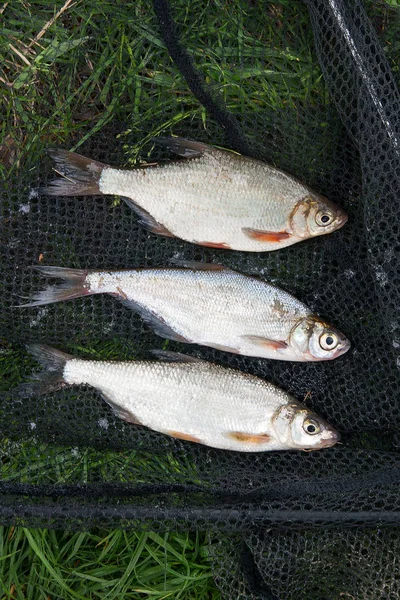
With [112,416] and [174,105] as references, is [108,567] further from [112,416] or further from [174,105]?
[174,105]

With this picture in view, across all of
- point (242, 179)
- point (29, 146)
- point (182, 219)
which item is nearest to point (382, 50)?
point (242, 179)

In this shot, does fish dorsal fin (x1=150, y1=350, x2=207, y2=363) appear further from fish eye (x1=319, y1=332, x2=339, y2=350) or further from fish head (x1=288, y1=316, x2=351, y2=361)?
fish eye (x1=319, y1=332, x2=339, y2=350)

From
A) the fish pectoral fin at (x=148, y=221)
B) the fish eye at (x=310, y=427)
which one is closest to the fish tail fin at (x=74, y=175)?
the fish pectoral fin at (x=148, y=221)

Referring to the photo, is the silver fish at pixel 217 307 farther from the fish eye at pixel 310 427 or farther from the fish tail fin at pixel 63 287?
the fish eye at pixel 310 427

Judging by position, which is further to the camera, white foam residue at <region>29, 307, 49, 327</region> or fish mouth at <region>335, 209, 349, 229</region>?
white foam residue at <region>29, 307, 49, 327</region>

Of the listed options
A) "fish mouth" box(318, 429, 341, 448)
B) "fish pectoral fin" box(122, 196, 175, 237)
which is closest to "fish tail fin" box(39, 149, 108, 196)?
"fish pectoral fin" box(122, 196, 175, 237)

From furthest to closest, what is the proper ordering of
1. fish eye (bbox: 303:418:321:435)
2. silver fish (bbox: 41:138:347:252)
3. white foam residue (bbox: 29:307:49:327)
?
white foam residue (bbox: 29:307:49:327) < silver fish (bbox: 41:138:347:252) < fish eye (bbox: 303:418:321:435)
